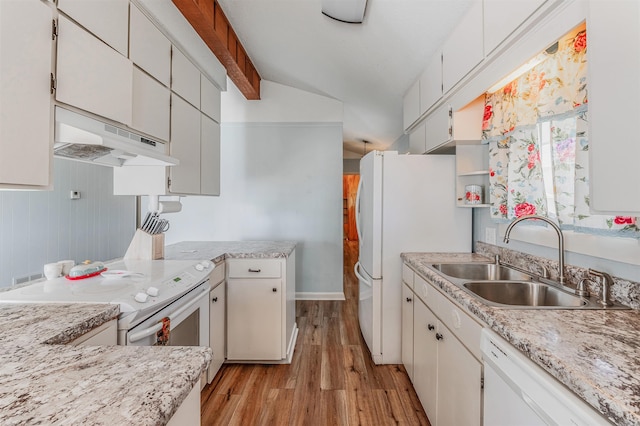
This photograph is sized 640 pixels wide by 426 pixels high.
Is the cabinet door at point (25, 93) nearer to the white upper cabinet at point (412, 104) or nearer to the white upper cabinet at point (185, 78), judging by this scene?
the white upper cabinet at point (185, 78)

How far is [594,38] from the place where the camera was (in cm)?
80

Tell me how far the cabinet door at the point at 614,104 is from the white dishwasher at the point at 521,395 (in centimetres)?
49

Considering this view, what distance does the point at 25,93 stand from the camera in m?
1.01

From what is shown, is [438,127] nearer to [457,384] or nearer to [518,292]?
[518,292]

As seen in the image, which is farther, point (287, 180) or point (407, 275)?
point (287, 180)

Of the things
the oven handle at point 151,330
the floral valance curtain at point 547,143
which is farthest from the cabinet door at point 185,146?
the floral valance curtain at point 547,143

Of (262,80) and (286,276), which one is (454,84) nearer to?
(286,276)

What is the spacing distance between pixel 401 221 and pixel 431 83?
1.07 meters

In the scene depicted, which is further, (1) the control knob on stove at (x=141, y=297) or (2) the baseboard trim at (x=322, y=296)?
(2) the baseboard trim at (x=322, y=296)

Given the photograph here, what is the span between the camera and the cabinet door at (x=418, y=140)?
2406 mm

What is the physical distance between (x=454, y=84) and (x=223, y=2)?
5.93 ft

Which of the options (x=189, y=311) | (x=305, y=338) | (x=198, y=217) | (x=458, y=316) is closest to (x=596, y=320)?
(x=458, y=316)

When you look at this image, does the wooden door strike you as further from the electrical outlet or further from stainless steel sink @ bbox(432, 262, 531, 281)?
stainless steel sink @ bbox(432, 262, 531, 281)

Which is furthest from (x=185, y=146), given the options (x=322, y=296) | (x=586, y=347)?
(x=322, y=296)
